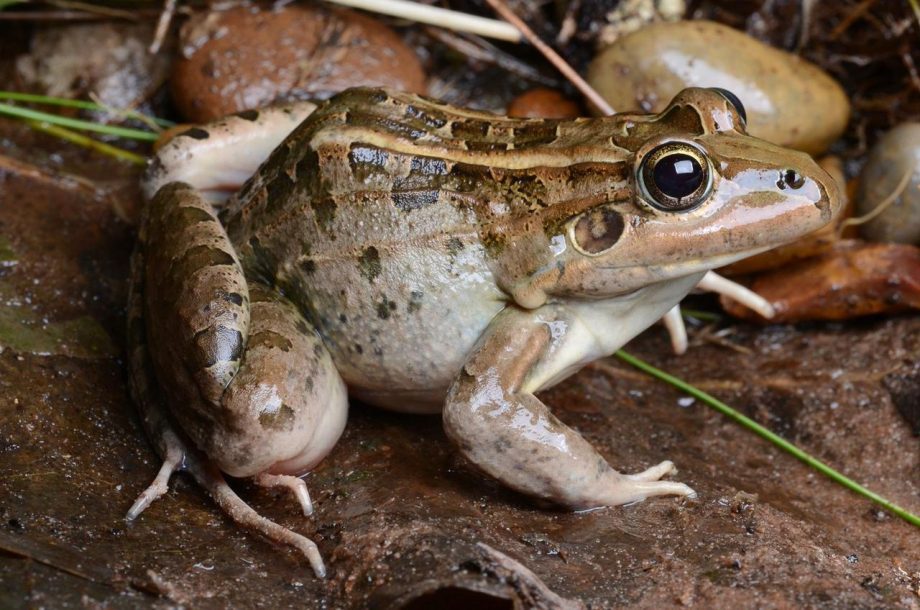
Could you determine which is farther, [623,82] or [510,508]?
[623,82]

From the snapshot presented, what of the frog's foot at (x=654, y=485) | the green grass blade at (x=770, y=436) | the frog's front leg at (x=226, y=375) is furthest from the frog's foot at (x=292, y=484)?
the green grass blade at (x=770, y=436)

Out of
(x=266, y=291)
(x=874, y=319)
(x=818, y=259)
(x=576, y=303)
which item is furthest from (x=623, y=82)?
(x=266, y=291)

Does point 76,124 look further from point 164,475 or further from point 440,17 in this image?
point 164,475

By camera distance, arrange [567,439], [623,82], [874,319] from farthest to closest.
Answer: [623,82], [874,319], [567,439]

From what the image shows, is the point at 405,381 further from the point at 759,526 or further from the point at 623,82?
the point at 623,82

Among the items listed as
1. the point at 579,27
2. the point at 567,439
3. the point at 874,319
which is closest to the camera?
the point at 567,439

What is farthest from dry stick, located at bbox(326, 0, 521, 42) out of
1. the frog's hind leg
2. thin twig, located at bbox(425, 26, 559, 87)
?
the frog's hind leg

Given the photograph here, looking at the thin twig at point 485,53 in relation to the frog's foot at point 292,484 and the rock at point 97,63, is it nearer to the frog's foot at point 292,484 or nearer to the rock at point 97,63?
the rock at point 97,63
